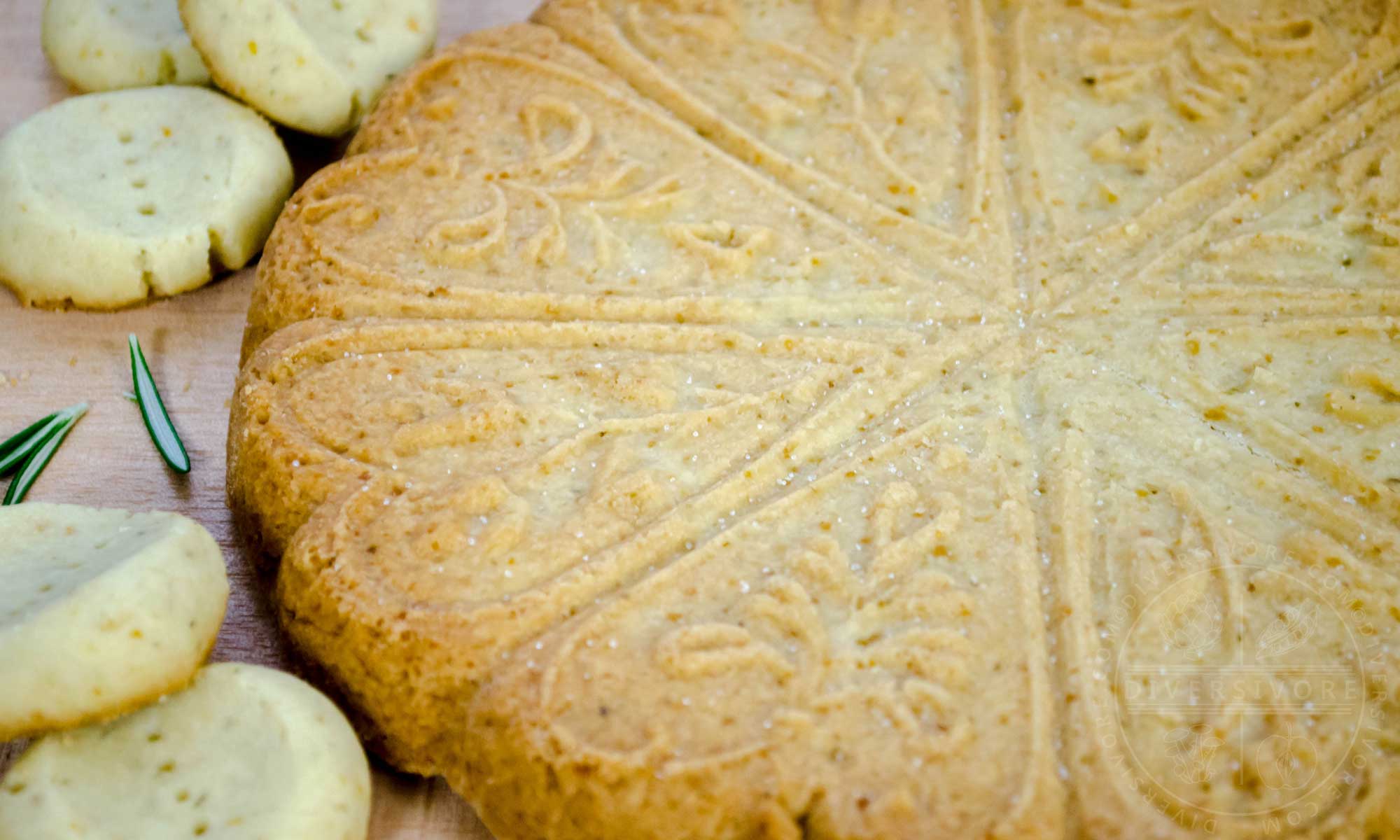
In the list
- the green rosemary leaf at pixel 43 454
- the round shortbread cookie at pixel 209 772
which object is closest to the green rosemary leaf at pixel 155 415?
the green rosemary leaf at pixel 43 454

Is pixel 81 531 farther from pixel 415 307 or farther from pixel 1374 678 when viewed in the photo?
pixel 1374 678

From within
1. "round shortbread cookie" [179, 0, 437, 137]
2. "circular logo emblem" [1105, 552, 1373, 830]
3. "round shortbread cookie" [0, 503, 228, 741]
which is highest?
"circular logo emblem" [1105, 552, 1373, 830]

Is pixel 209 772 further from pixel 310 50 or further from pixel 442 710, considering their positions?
pixel 310 50

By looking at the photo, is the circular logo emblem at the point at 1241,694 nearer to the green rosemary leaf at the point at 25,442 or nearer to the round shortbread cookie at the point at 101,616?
the round shortbread cookie at the point at 101,616

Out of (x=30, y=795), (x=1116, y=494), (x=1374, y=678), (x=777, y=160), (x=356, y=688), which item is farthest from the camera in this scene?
(x=777, y=160)

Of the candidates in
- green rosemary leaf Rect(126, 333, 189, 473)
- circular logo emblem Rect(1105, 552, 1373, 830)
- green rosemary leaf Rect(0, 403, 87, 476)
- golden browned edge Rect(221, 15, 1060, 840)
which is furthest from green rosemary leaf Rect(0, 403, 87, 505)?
circular logo emblem Rect(1105, 552, 1373, 830)

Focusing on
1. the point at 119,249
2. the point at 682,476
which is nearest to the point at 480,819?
the point at 682,476

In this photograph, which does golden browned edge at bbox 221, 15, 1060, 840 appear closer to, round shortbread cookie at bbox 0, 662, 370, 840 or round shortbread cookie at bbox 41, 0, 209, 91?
round shortbread cookie at bbox 0, 662, 370, 840
